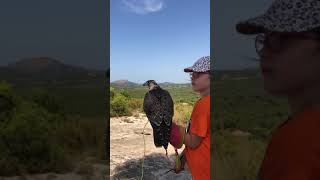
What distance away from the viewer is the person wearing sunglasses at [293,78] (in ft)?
2.28

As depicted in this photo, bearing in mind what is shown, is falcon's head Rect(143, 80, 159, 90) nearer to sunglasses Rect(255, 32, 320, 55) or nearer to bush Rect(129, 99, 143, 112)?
sunglasses Rect(255, 32, 320, 55)

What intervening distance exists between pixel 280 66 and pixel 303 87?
0.06 m

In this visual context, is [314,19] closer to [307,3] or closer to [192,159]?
[307,3]

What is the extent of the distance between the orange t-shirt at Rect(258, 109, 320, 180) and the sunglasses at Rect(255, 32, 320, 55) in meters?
0.13

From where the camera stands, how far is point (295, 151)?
70cm

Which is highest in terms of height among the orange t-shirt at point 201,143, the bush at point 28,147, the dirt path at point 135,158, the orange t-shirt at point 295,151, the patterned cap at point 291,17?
the patterned cap at point 291,17

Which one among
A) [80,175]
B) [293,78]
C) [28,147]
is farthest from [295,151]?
[28,147]

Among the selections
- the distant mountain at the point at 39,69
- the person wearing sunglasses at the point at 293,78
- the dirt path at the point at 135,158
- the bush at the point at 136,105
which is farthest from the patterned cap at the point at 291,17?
the bush at the point at 136,105

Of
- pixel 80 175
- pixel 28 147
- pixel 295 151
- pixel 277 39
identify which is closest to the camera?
pixel 295 151

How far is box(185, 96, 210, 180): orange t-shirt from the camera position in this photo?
2449mm

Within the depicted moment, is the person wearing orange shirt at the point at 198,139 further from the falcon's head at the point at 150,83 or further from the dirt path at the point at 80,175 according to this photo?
the dirt path at the point at 80,175

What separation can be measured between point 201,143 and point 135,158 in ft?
16.0

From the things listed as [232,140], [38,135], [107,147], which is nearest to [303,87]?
[107,147]

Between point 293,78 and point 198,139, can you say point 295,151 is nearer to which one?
point 293,78
